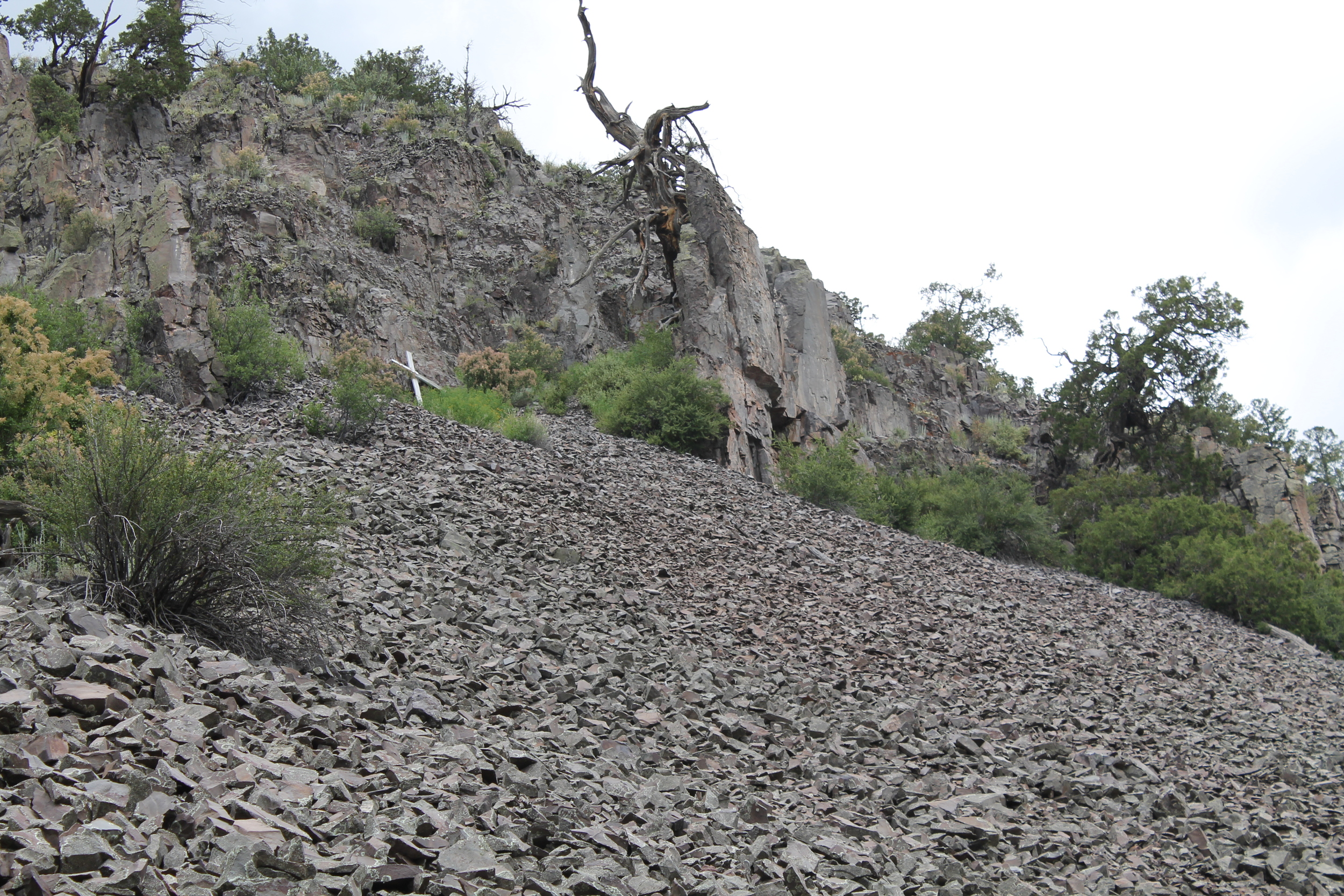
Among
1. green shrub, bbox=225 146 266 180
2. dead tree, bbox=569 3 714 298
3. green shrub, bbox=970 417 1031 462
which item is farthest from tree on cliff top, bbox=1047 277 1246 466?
green shrub, bbox=225 146 266 180

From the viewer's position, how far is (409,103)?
95.9 ft

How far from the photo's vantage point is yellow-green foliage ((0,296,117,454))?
893 centimetres

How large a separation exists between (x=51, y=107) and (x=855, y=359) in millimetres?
23945

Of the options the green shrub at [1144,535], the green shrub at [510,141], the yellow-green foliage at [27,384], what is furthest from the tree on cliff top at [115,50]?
the green shrub at [1144,535]

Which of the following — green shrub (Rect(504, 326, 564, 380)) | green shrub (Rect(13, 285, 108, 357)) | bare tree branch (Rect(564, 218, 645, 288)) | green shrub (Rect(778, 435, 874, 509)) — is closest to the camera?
green shrub (Rect(13, 285, 108, 357))

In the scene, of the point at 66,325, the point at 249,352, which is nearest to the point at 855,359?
the point at 249,352

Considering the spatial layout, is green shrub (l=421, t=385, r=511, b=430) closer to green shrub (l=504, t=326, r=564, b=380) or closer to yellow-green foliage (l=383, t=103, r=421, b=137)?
green shrub (l=504, t=326, r=564, b=380)

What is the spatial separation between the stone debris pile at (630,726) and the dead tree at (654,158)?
38.1 feet

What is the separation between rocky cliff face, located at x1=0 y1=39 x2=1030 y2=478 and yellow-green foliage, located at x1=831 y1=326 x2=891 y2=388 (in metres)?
0.47

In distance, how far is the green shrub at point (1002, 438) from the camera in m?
31.4

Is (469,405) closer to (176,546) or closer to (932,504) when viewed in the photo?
(932,504)

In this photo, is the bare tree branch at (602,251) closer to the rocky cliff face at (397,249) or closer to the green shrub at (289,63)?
the rocky cliff face at (397,249)

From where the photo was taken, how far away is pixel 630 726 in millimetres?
7066

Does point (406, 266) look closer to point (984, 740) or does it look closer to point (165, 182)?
point (165, 182)
